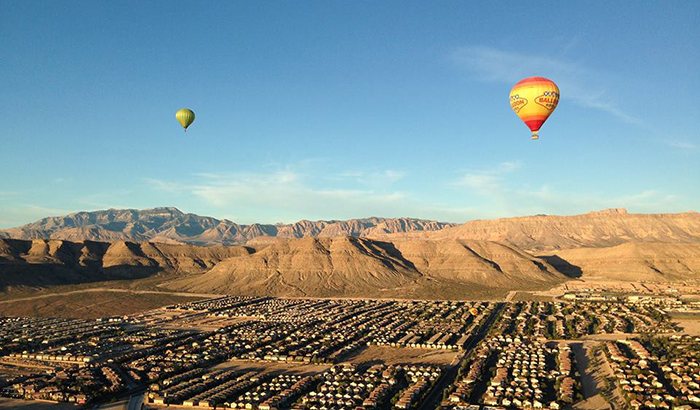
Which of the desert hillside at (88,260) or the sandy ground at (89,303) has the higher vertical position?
the desert hillside at (88,260)

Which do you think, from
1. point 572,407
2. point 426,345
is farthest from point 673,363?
point 426,345

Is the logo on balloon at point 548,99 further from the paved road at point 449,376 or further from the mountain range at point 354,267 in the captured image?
the mountain range at point 354,267

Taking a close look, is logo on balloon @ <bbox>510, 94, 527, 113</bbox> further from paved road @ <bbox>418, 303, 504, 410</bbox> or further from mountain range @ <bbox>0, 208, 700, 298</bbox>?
mountain range @ <bbox>0, 208, 700, 298</bbox>

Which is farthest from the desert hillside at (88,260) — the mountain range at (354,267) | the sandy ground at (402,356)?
the sandy ground at (402,356)

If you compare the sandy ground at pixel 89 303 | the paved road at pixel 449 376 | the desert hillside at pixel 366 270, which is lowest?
the paved road at pixel 449 376

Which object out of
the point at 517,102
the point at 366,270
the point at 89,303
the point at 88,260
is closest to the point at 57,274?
the point at 88,260

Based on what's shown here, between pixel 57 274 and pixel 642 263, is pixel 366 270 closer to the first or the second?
pixel 642 263

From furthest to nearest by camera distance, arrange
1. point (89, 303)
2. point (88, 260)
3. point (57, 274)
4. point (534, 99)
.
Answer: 1. point (88, 260)
2. point (57, 274)
3. point (89, 303)
4. point (534, 99)

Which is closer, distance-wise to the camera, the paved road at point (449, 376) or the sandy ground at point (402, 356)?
the paved road at point (449, 376)
